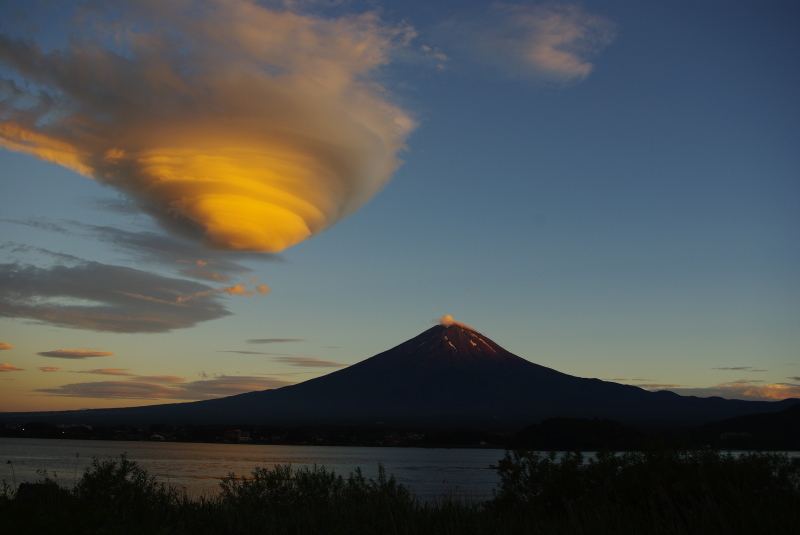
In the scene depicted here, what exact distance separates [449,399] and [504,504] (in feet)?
501

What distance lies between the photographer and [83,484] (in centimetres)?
1231

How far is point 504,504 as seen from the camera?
524 inches

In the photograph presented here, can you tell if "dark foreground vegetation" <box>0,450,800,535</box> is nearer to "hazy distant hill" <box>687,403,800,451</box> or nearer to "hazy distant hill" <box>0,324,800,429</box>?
"hazy distant hill" <box>687,403,800,451</box>

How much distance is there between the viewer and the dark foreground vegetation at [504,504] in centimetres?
605

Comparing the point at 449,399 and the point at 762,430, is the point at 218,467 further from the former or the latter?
the point at 449,399

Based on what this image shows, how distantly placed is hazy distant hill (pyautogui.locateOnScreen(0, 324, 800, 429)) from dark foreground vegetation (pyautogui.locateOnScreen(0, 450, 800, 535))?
379ft

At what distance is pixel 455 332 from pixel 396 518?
188337 mm

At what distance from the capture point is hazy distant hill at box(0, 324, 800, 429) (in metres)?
143

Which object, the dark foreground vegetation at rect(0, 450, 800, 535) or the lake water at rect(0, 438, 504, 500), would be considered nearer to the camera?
the dark foreground vegetation at rect(0, 450, 800, 535)

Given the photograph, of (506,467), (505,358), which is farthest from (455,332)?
(506,467)

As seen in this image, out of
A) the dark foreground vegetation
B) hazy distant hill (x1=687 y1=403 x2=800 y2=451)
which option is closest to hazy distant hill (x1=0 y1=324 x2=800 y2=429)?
hazy distant hill (x1=687 y1=403 x2=800 y2=451)

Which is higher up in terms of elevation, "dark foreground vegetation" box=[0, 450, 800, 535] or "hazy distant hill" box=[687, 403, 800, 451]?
"dark foreground vegetation" box=[0, 450, 800, 535]

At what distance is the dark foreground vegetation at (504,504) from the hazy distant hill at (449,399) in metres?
115

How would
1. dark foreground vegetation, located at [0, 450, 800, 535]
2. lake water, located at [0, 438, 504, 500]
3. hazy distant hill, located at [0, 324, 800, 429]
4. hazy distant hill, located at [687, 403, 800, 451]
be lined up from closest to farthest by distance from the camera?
1. dark foreground vegetation, located at [0, 450, 800, 535]
2. lake water, located at [0, 438, 504, 500]
3. hazy distant hill, located at [687, 403, 800, 451]
4. hazy distant hill, located at [0, 324, 800, 429]
